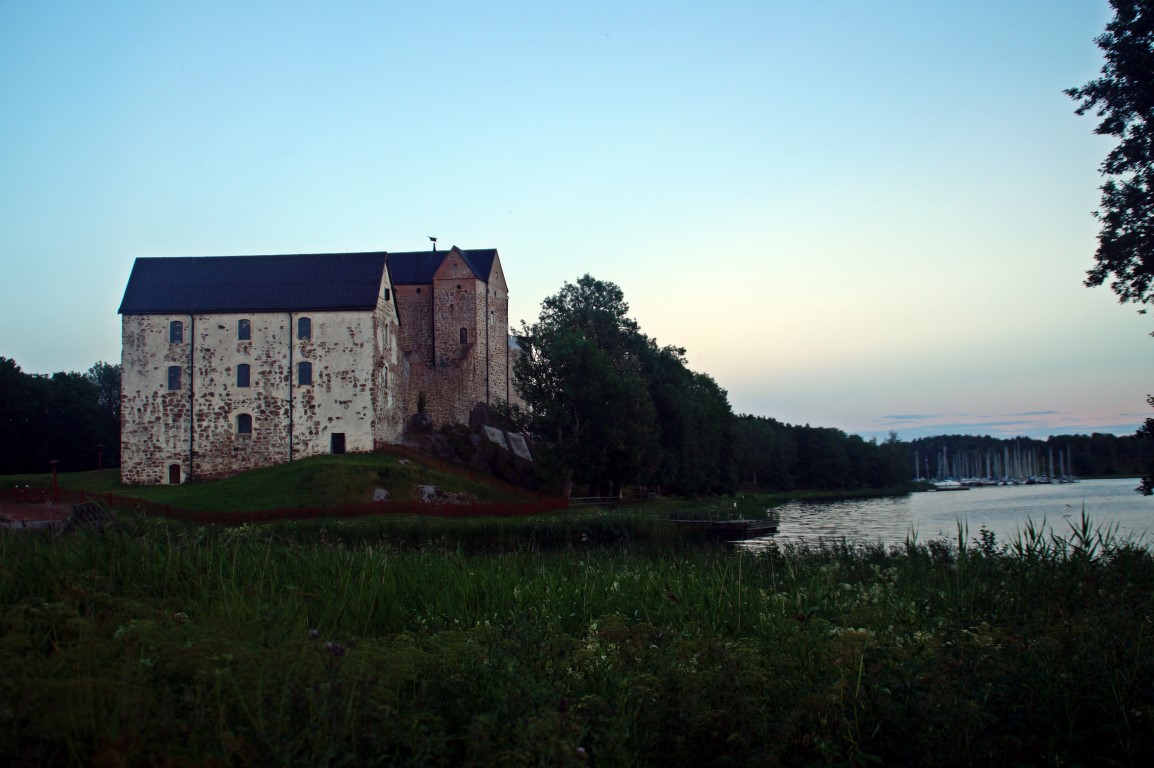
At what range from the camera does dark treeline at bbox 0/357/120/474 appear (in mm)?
59062

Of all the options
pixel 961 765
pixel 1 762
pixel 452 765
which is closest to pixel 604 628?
pixel 452 765

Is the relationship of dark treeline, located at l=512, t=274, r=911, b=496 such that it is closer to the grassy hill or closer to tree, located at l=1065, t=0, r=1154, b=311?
the grassy hill

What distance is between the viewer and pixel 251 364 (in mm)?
48438

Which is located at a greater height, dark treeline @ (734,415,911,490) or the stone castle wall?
the stone castle wall

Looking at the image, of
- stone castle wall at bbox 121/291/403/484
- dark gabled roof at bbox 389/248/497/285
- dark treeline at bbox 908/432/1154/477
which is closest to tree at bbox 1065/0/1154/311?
stone castle wall at bbox 121/291/403/484

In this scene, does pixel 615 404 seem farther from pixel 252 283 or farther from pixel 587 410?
pixel 252 283

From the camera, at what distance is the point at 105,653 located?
13.9ft

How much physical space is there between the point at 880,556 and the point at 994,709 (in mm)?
11910

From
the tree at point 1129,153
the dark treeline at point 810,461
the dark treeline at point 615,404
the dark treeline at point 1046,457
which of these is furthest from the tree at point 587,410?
the dark treeline at point 1046,457

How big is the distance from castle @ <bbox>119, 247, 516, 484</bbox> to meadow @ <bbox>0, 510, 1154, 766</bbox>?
39.9m

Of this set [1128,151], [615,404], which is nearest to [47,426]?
[615,404]

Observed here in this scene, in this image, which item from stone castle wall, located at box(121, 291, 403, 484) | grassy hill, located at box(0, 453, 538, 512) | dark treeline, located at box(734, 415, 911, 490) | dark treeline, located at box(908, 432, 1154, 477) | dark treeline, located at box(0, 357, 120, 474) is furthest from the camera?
dark treeline, located at box(908, 432, 1154, 477)

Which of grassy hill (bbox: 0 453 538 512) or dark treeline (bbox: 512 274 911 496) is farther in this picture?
dark treeline (bbox: 512 274 911 496)

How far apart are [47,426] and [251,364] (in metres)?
24.9
